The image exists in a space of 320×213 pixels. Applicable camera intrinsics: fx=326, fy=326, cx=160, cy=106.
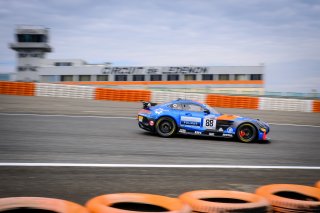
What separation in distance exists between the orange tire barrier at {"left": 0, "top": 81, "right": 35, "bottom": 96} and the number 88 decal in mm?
17929

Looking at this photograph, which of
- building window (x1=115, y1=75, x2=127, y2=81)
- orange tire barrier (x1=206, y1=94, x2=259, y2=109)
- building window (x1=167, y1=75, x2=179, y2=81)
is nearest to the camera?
orange tire barrier (x1=206, y1=94, x2=259, y2=109)

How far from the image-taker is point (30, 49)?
63.1 meters

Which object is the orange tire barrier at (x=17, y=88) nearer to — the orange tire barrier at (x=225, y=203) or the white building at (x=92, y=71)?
the orange tire barrier at (x=225, y=203)

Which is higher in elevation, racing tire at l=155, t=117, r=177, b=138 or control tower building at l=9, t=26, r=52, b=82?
control tower building at l=9, t=26, r=52, b=82

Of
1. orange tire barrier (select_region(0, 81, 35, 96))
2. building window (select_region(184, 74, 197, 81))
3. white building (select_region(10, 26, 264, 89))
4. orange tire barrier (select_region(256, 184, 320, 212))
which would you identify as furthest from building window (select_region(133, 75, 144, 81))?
orange tire barrier (select_region(256, 184, 320, 212))

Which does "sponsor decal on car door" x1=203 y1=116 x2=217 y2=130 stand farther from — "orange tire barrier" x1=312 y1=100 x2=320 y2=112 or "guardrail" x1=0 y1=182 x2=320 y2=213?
"orange tire barrier" x1=312 y1=100 x2=320 y2=112

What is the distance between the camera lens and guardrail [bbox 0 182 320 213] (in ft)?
10.1

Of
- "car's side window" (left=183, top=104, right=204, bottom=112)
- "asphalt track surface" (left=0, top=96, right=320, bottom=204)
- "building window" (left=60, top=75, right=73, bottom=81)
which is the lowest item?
"asphalt track surface" (left=0, top=96, right=320, bottom=204)

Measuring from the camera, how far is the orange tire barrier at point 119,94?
2451cm

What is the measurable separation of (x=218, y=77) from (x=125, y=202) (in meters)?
56.2

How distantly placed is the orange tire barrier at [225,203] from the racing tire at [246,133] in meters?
6.95

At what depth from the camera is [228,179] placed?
242 inches

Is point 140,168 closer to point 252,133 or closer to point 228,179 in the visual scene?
point 228,179

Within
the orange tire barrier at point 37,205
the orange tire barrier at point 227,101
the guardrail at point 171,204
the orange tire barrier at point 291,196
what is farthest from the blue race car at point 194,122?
the orange tire barrier at point 227,101
